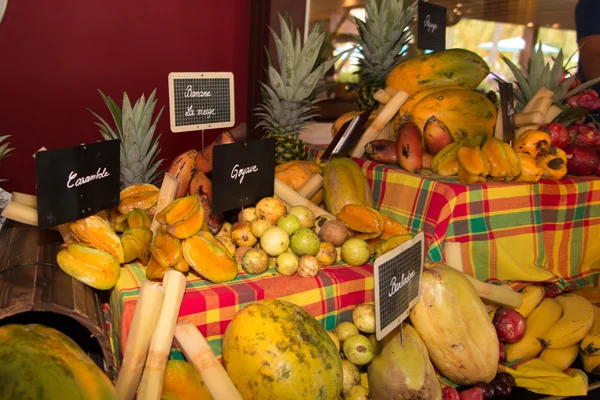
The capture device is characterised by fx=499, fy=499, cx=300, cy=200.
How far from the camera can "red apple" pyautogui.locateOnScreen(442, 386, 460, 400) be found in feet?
4.38

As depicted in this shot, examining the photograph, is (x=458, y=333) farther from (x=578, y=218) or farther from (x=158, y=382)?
(x=578, y=218)

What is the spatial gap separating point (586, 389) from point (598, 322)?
33 cm

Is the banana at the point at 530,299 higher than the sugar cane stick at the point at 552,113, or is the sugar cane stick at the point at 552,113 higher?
the sugar cane stick at the point at 552,113

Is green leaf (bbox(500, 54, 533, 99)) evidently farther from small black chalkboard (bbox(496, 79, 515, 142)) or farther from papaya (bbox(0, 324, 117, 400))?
papaya (bbox(0, 324, 117, 400))

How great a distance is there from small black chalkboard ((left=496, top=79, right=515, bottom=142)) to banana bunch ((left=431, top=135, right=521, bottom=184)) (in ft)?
0.82

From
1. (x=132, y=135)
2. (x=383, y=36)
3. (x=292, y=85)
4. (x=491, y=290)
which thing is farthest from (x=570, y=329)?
(x=132, y=135)

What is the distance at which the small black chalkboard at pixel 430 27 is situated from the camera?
2252mm

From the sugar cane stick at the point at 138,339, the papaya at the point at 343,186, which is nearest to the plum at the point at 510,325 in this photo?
the papaya at the point at 343,186

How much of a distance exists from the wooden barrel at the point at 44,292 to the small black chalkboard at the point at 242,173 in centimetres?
43

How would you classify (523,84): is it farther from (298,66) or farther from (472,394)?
(472,394)

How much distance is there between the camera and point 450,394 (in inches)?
52.8

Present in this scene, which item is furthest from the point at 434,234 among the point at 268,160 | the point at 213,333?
the point at 213,333

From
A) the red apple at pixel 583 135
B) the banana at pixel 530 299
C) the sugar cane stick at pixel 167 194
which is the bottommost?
the banana at pixel 530 299

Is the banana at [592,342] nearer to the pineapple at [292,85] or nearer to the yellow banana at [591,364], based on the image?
the yellow banana at [591,364]
